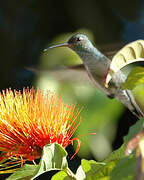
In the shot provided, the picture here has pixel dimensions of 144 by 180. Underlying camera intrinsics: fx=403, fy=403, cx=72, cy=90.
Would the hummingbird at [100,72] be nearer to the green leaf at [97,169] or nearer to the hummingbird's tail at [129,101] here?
the hummingbird's tail at [129,101]

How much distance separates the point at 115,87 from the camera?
1.07 meters

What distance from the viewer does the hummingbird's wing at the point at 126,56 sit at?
1.59 feet

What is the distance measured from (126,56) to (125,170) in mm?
154

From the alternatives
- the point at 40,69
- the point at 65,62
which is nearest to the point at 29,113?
the point at 40,69

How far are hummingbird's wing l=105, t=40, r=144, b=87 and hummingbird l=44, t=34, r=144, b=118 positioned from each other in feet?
1.59

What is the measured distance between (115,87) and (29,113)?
45 centimetres

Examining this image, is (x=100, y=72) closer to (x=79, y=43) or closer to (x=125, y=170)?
(x=79, y=43)

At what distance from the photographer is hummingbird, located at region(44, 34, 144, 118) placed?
3.39 ft

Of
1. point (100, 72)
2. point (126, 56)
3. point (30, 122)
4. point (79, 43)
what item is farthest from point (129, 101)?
point (126, 56)

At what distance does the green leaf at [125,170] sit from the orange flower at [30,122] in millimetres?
253

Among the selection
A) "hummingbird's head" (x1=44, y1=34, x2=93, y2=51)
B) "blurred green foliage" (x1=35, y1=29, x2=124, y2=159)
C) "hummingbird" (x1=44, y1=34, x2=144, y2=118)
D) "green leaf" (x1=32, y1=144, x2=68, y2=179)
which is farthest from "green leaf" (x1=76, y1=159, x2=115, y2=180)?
"blurred green foliage" (x1=35, y1=29, x2=124, y2=159)

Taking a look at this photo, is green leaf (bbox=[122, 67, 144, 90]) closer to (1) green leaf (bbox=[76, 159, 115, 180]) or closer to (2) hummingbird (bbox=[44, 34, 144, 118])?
(1) green leaf (bbox=[76, 159, 115, 180])

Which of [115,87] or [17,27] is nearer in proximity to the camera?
[115,87]

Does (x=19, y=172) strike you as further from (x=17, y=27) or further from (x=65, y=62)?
(x=17, y=27)
